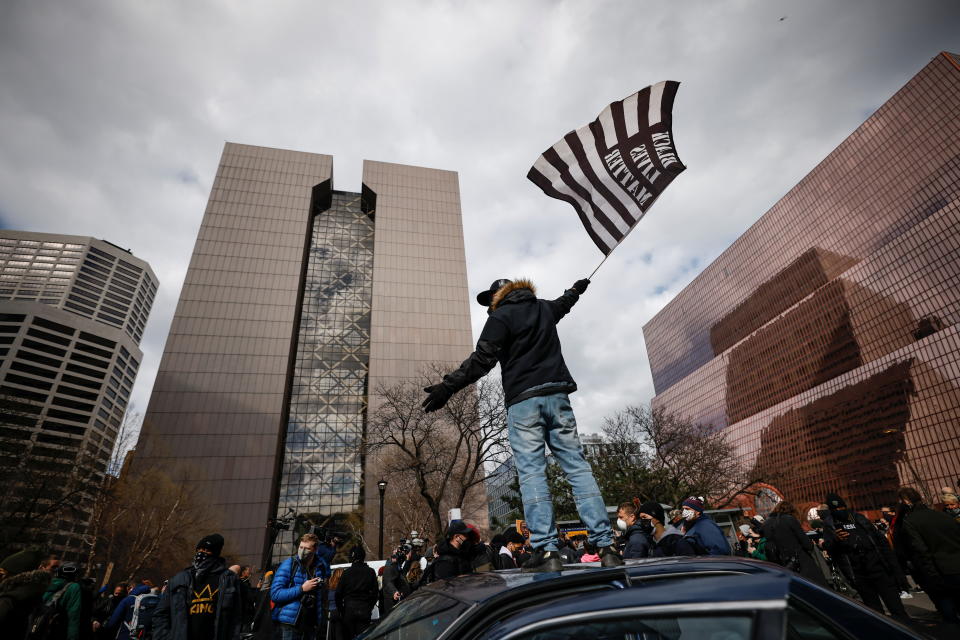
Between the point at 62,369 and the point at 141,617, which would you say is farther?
the point at 62,369

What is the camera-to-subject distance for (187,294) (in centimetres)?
5041

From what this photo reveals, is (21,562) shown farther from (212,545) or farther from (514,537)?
(514,537)

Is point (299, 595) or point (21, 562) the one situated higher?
point (21, 562)

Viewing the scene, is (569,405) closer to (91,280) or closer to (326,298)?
(326,298)

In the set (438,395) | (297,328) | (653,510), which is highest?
(297,328)

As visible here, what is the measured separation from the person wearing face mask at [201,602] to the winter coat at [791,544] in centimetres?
669

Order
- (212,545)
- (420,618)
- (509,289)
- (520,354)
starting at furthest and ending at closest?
(212,545), (509,289), (520,354), (420,618)

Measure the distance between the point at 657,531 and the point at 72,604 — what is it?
6.52 metres

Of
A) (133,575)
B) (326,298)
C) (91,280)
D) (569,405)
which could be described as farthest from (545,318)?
(91,280)

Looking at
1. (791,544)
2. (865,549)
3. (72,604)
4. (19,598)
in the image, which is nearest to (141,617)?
(72,604)

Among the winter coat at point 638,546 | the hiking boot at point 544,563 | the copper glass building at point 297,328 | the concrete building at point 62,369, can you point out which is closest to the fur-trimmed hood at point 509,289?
the hiking boot at point 544,563

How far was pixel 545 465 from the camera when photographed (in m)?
3.16

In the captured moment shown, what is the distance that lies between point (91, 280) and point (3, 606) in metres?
163

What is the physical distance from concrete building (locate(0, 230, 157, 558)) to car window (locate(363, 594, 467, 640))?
1124 inches
